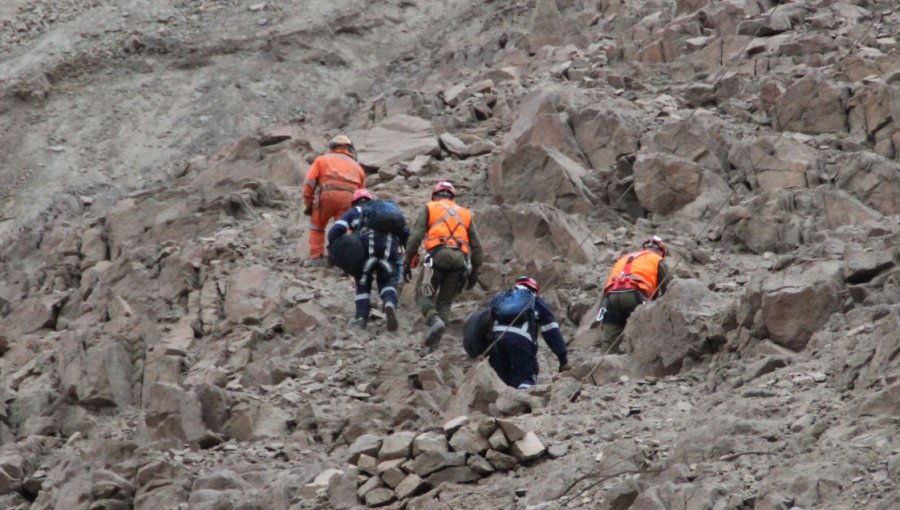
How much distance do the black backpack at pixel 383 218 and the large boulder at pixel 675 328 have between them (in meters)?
2.93

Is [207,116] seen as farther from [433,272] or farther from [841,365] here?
[841,365]

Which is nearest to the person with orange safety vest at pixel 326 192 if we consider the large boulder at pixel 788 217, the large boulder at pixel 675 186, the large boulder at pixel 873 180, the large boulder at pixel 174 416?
the large boulder at pixel 675 186

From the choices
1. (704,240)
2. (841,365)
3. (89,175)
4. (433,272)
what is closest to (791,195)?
(704,240)

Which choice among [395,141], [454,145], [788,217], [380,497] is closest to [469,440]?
[380,497]

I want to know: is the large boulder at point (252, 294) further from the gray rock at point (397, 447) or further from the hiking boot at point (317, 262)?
the gray rock at point (397, 447)

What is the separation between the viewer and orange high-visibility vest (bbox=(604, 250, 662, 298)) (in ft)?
47.5

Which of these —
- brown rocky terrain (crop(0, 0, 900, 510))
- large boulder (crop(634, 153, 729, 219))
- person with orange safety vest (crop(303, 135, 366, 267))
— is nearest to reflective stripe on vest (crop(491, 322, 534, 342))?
brown rocky terrain (crop(0, 0, 900, 510))

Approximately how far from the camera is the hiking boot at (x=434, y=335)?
15.2 metres

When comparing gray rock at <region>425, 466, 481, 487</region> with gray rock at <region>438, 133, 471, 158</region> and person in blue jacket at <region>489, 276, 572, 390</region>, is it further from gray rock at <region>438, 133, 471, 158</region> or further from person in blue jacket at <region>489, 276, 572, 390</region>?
gray rock at <region>438, 133, 471, 158</region>

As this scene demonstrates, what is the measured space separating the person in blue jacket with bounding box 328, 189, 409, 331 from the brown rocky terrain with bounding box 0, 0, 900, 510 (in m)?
0.24

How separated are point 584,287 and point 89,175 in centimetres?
1335

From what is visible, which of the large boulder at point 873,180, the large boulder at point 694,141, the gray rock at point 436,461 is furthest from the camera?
the large boulder at point 694,141

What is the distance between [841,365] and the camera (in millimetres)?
11195

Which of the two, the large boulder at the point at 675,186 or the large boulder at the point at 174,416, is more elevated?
the large boulder at the point at 174,416
